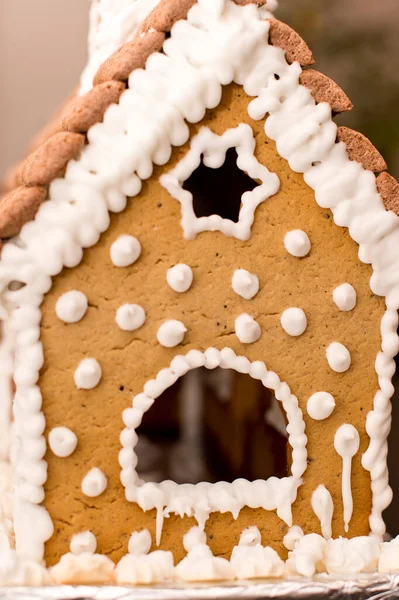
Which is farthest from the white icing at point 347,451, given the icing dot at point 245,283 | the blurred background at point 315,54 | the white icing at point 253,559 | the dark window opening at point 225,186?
the blurred background at point 315,54

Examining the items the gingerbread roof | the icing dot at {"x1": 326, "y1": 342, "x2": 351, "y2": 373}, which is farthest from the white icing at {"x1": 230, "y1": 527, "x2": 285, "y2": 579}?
the gingerbread roof

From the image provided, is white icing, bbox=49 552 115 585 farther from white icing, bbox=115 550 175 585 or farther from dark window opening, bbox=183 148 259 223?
dark window opening, bbox=183 148 259 223

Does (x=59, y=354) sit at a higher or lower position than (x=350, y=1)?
lower

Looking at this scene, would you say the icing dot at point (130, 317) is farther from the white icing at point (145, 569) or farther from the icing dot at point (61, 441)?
the white icing at point (145, 569)

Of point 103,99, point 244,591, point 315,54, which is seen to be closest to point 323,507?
point 244,591

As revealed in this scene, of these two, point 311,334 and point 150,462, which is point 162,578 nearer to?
point 311,334

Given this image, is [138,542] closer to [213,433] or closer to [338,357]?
[338,357]

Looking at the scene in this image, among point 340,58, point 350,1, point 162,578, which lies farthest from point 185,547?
point 350,1
